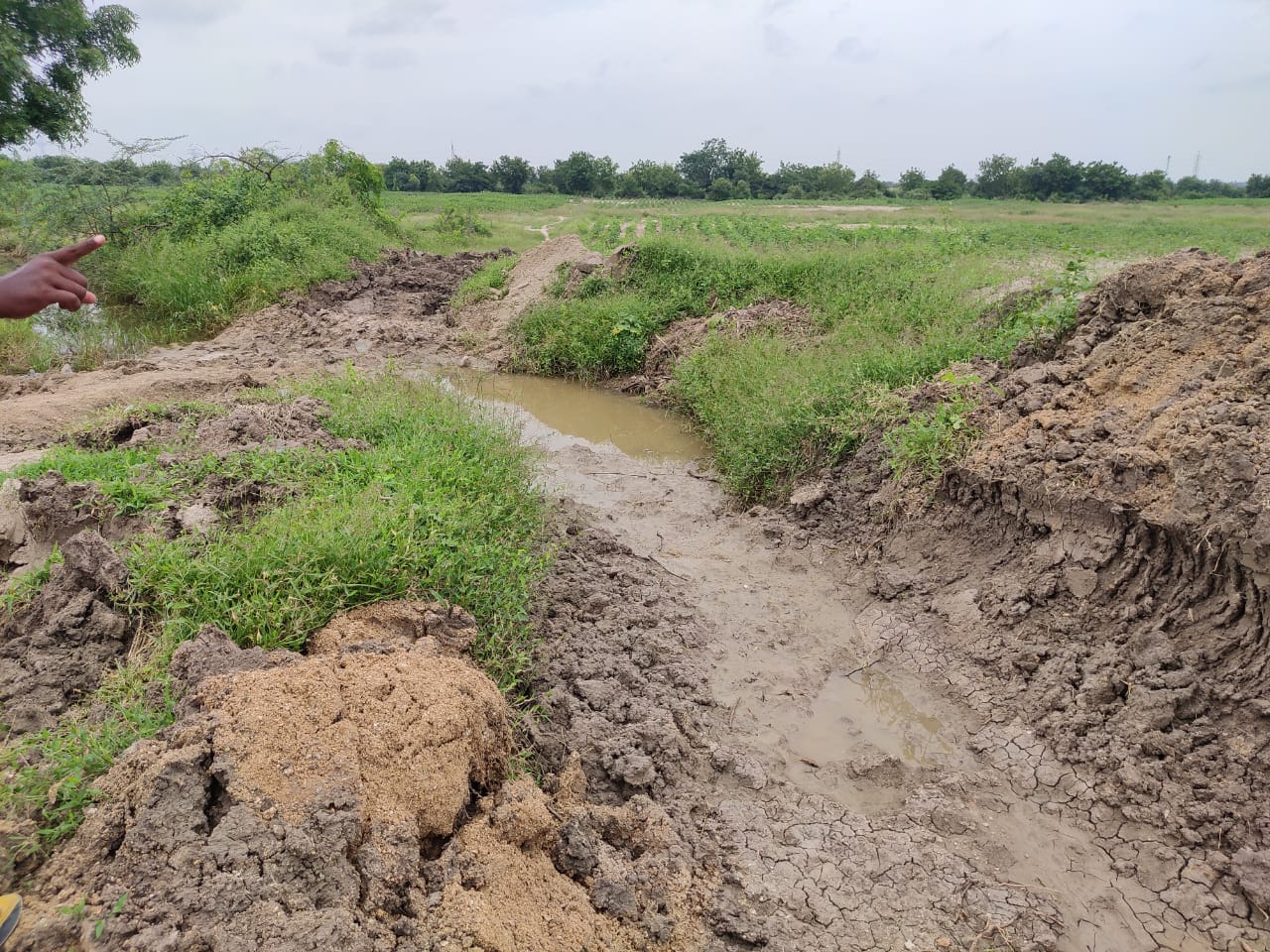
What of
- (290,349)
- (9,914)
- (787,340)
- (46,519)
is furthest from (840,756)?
(290,349)

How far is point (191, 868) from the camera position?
2082 mm

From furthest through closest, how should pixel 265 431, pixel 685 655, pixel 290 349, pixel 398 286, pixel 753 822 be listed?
1. pixel 398 286
2. pixel 290 349
3. pixel 265 431
4. pixel 685 655
5. pixel 753 822

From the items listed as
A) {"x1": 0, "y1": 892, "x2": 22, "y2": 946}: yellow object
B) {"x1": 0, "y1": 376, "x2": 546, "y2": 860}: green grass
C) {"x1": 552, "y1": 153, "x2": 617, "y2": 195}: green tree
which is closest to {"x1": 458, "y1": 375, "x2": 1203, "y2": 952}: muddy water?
{"x1": 0, "y1": 376, "x2": 546, "y2": 860}: green grass

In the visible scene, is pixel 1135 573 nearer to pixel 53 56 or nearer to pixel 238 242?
pixel 238 242

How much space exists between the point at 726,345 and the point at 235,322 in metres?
8.04

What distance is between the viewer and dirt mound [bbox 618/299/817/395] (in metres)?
8.73

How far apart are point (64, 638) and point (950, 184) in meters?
48.7

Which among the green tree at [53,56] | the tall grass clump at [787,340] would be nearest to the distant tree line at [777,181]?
the green tree at [53,56]

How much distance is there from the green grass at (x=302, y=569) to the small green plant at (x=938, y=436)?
2.58 m

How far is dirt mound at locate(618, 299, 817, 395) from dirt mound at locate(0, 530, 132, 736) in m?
6.24

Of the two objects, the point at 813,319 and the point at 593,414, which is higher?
the point at 813,319

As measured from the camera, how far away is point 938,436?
5117 mm

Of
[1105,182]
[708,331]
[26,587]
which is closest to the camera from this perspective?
[26,587]

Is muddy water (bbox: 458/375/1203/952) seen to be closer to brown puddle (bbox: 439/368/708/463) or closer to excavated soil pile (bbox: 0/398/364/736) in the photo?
brown puddle (bbox: 439/368/708/463)
